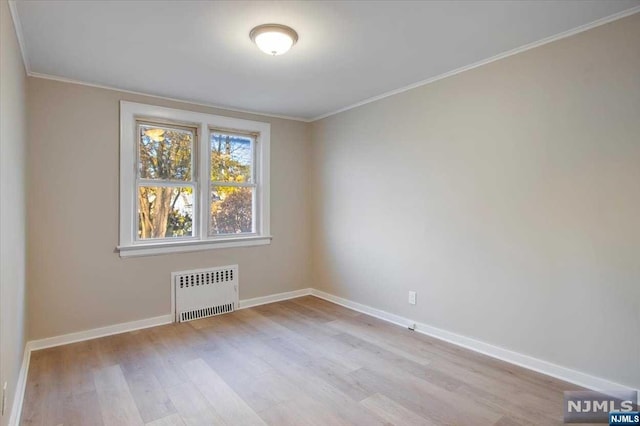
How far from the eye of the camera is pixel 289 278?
15.6ft

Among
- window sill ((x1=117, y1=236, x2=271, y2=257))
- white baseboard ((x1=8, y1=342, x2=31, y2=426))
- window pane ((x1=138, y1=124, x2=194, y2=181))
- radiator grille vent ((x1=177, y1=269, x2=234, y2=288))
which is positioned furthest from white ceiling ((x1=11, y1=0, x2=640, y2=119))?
white baseboard ((x1=8, y1=342, x2=31, y2=426))

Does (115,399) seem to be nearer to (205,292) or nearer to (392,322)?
(205,292)

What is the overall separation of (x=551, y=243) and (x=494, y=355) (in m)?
1.04

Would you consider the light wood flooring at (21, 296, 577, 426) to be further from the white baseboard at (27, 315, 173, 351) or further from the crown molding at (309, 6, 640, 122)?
the crown molding at (309, 6, 640, 122)

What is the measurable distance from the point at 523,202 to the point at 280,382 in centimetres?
230

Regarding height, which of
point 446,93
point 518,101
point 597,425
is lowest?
point 597,425

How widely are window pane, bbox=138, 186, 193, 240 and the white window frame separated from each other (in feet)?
0.21

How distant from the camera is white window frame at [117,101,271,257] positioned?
11.6 feet

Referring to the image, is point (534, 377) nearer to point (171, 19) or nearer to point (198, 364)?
point (198, 364)

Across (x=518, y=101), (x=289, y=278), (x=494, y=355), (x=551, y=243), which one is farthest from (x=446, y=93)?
(x=289, y=278)

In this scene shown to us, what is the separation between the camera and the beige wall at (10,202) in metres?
1.78

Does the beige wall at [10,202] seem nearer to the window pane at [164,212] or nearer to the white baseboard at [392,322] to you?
the white baseboard at [392,322]

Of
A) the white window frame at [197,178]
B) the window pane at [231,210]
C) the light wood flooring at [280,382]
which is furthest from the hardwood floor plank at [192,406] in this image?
the window pane at [231,210]

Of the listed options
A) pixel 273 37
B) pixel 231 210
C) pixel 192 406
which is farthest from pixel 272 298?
pixel 273 37
